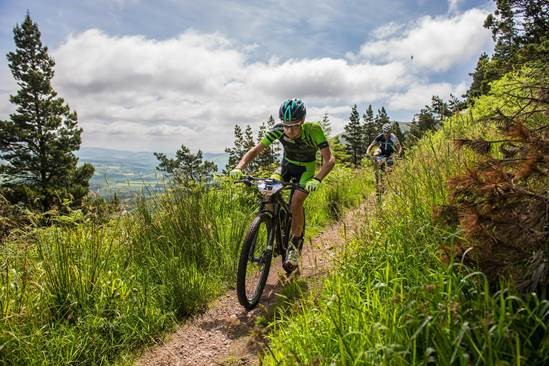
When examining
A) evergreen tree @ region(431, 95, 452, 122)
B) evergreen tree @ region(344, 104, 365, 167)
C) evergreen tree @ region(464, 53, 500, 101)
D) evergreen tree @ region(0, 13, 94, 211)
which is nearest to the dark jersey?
evergreen tree @ region(464, 53, 500, 101)

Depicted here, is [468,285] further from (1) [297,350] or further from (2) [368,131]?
(2) [368,131]

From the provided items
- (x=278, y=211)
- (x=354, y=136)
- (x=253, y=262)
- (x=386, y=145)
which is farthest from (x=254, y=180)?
(x=354, y=136)

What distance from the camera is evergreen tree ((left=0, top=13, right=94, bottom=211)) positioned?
35878 millimetres

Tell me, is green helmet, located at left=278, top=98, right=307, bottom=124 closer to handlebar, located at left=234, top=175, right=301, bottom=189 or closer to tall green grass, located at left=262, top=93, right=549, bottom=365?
handlebar, located at left=234, top=175, right=301, bottom=189

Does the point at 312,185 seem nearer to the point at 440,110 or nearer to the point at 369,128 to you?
the point at 440,110

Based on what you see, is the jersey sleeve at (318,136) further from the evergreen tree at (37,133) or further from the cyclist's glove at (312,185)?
the evergreen tree at (37,133)

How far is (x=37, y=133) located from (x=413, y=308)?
43939mm

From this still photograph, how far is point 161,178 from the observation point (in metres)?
5.69

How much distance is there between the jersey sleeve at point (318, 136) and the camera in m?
5.89

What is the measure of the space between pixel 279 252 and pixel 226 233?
1114 mm

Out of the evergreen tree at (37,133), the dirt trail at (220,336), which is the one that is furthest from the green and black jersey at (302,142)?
the evergreen tree at (37,133)

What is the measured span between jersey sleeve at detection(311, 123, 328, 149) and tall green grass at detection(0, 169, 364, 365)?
2008 millimetres

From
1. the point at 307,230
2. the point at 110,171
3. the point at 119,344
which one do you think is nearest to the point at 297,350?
the point at 119,344

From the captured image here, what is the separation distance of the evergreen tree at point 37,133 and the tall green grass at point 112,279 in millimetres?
35362
